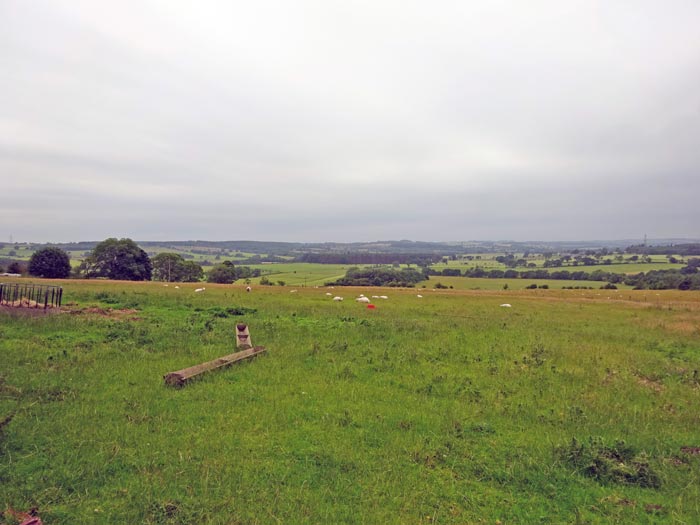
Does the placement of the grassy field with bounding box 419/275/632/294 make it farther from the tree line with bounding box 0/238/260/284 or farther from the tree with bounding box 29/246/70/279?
the tree with bounding box 29/246/70/279

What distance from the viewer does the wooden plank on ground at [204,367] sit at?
10039 millimetres

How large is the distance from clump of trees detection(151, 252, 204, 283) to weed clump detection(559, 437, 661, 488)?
74.1 meters

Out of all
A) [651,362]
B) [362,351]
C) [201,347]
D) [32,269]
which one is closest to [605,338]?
[651,362]

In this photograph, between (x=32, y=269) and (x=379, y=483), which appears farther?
(x=32, y=269)

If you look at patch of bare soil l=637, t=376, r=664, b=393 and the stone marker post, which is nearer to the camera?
patch of bare soil l=637, t=376, r=664, b=393

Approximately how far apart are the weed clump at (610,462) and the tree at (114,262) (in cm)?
6688

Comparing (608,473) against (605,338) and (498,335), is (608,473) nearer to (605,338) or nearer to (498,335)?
(498,335)

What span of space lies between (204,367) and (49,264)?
62.7 meters

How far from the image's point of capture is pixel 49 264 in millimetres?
58969

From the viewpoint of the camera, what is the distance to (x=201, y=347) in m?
13.9

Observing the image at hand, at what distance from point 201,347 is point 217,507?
9037mm

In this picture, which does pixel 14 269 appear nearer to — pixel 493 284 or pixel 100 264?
pixel 100 264

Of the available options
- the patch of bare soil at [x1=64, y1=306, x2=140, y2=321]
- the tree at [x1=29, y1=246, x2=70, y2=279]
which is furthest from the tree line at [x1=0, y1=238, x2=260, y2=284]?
the patch of bare soil at [x1=64, y1=306, x2=140, y2=321]

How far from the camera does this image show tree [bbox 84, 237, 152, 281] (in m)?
61.8
